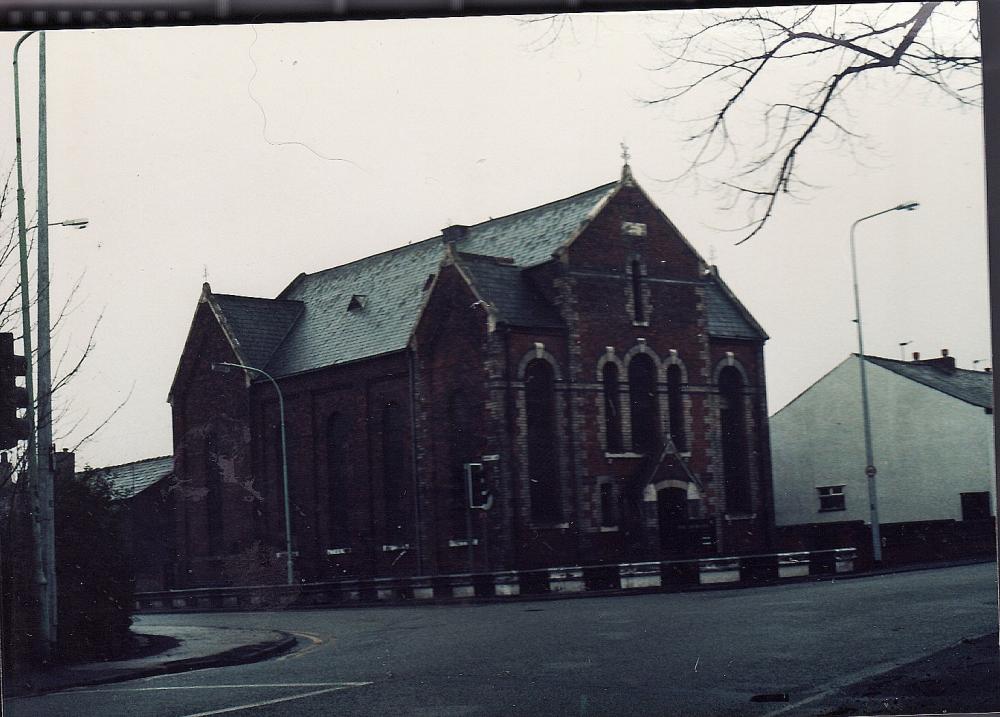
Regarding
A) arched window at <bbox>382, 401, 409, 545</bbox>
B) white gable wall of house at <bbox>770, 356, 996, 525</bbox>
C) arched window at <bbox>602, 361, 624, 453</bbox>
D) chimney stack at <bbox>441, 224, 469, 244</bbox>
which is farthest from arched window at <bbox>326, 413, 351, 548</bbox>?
white gable wall of house at <bbox>770, 356, 996, 525</bbox>

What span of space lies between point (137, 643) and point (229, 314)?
119 inches

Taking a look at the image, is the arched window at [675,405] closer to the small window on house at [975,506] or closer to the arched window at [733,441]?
the arched window at [733,441]

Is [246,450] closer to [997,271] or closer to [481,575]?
[481,575]

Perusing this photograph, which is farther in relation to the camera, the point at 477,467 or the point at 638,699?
the point at 477,467

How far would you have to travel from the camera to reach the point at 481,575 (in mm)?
10109

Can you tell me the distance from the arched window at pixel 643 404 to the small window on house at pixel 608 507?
44 centimetres

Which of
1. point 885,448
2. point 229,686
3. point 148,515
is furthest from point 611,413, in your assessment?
point 148,515

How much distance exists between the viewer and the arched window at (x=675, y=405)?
10469mm

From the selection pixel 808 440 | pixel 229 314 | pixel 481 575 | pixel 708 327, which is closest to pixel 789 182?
pixel 708 327

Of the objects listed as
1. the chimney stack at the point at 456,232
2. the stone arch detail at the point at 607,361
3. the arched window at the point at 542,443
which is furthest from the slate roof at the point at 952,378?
the chimney stack at the point at 456,232

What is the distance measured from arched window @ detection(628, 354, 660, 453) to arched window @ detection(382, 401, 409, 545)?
2.16 m

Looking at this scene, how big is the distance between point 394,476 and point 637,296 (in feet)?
9.30

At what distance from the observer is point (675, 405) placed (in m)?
10.5

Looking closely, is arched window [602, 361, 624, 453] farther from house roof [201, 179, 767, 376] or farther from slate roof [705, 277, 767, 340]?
slate roof [705, 277, 767, 340]
